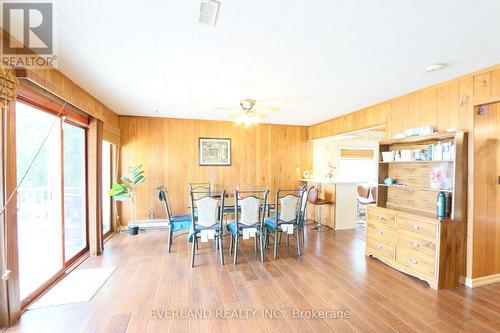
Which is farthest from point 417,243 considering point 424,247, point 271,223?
point 271,223

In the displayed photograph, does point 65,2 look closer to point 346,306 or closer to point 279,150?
point 346,306

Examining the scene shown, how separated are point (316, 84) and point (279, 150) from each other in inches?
118

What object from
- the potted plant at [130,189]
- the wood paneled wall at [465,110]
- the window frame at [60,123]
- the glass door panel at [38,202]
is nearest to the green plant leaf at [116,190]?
the potted plant at [130,189]

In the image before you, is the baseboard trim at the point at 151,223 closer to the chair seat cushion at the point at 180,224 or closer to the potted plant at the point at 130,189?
the potted plant at the point at 130,189

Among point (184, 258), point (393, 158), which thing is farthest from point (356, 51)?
point (184, 258)

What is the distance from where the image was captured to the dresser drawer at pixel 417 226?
8.64ft

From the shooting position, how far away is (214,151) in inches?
217

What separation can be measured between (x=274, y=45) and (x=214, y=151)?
370 cm

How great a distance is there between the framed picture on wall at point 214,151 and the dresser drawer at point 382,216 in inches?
130

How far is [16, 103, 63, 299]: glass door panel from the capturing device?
2344 millimetres

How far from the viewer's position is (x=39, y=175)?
2654 mm

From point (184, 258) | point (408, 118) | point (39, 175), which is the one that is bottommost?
point (184, 258)

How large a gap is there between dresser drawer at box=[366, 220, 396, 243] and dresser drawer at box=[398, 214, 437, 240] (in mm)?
186

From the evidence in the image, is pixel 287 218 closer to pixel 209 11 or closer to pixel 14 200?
pixel 209 11
